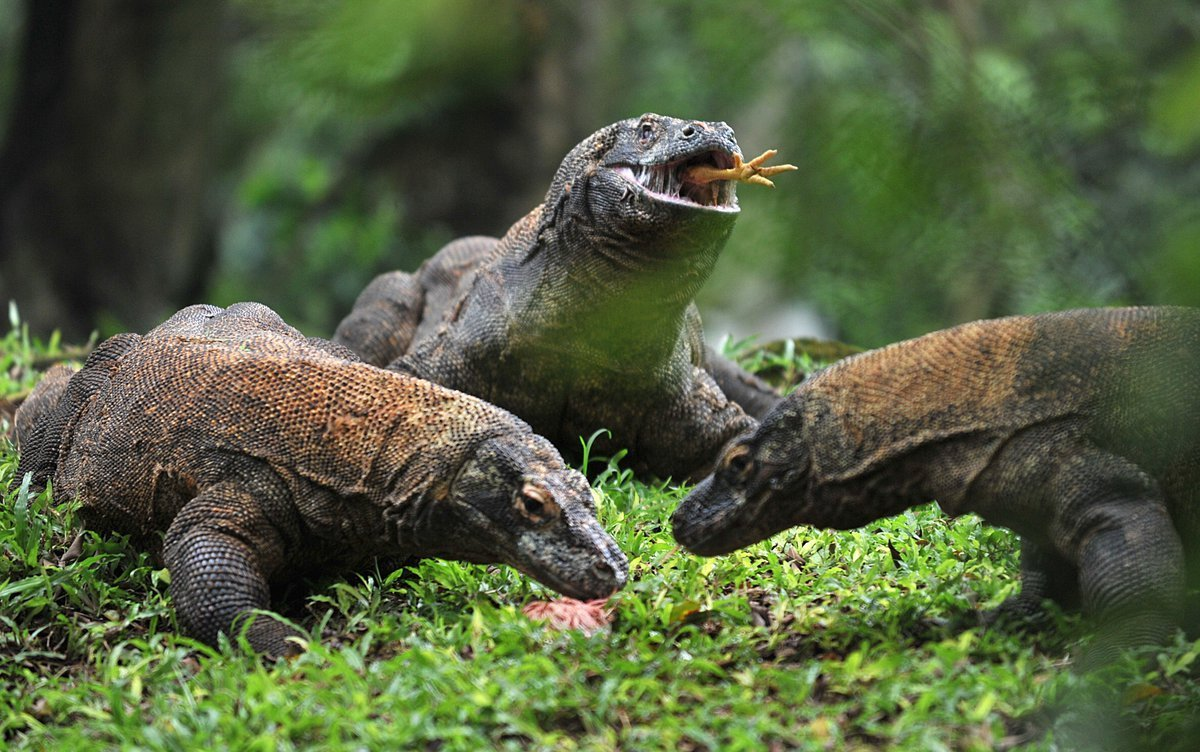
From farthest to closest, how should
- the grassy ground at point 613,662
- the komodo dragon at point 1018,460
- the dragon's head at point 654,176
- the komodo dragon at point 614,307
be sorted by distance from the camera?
1. the komodo dragon at point 614,307
2. the dragon's head at point 654,176
3. the komodo dragon at point 1018,460
4. the grassy ground at point 613,662

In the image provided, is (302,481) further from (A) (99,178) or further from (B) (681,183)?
(A) (99,178)

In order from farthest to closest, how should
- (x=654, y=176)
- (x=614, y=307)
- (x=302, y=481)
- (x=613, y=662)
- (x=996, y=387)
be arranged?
(x=614, y=307) → (x=654, y=176) → (x=302, y=481) → (x=996, y=387) → (x=613, y=662)

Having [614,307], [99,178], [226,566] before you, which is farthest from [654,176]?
[99,178]

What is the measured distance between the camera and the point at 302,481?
13.4ft

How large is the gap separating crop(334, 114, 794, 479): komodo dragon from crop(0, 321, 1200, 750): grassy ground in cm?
111

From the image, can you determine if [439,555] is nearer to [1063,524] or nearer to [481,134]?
[1063,524]

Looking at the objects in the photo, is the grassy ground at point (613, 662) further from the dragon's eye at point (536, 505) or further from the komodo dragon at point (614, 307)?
the komodo dragon at point (614, 307)

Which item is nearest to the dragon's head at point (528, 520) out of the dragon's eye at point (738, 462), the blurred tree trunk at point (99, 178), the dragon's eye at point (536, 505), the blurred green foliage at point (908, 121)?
the dragon's eye at point (536, 505)

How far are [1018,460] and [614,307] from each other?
2.31 metres

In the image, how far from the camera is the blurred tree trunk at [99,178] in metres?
8.57

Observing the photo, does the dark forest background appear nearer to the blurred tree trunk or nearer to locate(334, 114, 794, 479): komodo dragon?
locate(334, 114, 794, 479): komodo dragon

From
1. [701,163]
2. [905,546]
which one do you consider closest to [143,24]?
[701,163]

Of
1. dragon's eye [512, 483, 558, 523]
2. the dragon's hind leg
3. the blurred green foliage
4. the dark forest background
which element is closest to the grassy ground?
the dragon's hind leg

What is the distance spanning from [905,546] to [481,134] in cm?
1001
